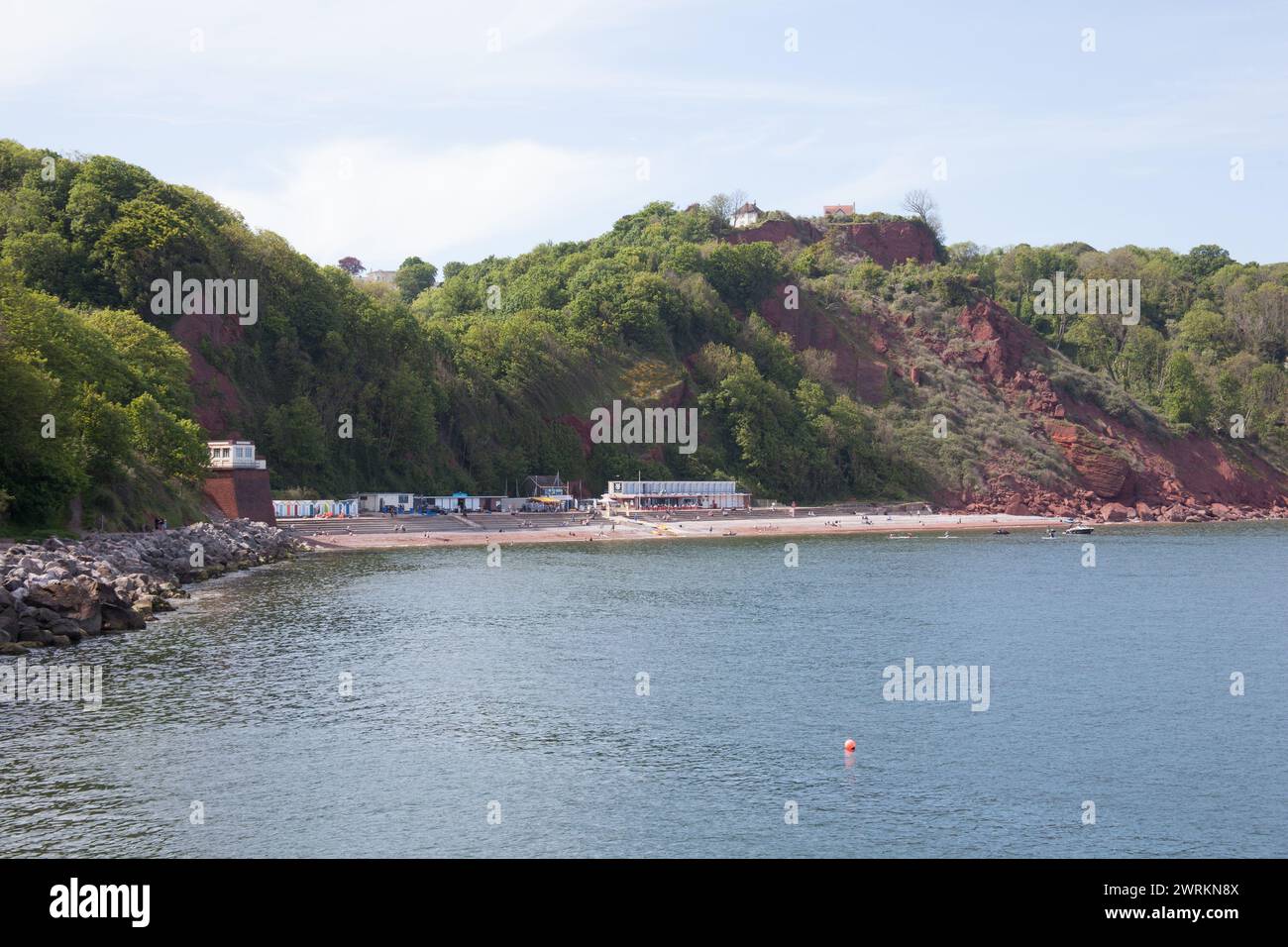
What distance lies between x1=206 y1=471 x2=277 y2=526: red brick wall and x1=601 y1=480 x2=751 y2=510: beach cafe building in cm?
4153

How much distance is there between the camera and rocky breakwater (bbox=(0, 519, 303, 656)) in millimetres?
45438

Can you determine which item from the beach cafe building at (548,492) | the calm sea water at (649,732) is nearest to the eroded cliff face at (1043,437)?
the beach cafe building at (548,492)

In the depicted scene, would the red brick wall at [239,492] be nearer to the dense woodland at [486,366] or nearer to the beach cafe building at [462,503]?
the dense woodland at [486,366]

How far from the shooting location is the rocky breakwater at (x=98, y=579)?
4544cm

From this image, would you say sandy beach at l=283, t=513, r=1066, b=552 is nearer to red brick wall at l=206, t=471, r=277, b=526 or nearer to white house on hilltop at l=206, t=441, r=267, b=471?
red brick wall at l=206, t=471, r=277, b=526

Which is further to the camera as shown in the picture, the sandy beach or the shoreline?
the sandy beach

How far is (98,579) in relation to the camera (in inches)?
2099

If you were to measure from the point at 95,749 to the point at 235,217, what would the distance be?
10311cm

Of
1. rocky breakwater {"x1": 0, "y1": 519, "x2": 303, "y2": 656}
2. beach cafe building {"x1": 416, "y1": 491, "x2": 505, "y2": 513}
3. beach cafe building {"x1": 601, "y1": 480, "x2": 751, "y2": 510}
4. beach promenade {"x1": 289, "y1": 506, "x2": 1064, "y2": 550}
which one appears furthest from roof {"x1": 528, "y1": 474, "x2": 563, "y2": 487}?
rocky breakwater {"x1": 0, "y1": 519, "x2": 303, "y2": 656}

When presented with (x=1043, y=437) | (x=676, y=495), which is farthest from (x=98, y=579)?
(x=1043, y=437)

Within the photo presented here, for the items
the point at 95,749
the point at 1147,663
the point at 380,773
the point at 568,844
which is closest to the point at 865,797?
the point at 568,844

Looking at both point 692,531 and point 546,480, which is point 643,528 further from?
point 546,480

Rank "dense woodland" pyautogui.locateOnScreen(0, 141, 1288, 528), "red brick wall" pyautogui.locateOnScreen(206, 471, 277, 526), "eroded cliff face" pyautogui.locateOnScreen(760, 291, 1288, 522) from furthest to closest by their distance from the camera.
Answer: "eroded cliff face" pyautogui.locateOnScreen(760, 291, 1288, 522) → "red brick wall" pyautogui.locateOnScreen(206, 471, 277, 526) → "dense woodland" pyautogui.locateOnScreen(0, 141, 1288, 528)
